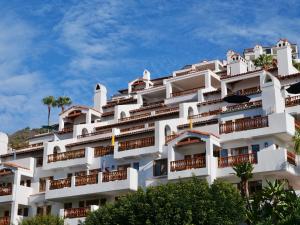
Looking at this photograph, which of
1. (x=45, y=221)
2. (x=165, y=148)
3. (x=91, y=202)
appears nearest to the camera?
(x=45, y=221)

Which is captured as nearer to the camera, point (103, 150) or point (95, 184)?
point (95, 184)

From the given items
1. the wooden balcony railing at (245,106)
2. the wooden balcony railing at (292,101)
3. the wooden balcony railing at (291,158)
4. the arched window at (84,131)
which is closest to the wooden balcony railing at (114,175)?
the wooden balcony railing at (245,106)

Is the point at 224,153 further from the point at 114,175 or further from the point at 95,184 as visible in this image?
the point at 95,184

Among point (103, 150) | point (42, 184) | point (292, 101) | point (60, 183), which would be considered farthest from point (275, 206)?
point (42, 184)

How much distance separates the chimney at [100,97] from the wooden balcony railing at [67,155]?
17.9 meters

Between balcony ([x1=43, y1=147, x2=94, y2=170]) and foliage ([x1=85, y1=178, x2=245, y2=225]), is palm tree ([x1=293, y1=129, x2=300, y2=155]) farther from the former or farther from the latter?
balcony ([x1=43, y1=147, x2=94, y2=170])

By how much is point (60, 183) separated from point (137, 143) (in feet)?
24.6

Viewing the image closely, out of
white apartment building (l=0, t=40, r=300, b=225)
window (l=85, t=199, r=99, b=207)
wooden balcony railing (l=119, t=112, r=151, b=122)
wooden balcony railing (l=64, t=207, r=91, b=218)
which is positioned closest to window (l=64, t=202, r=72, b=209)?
white apartment building (l=0, t=40, r=300, b=225)

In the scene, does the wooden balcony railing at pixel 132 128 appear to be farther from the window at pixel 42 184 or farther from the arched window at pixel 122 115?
the window at pixel 42 184

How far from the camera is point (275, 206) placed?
35.1m

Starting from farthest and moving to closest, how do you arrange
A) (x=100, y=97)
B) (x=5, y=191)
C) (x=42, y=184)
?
(x=100, y=97) → (x=42, y=184) → (x=5, y=191)

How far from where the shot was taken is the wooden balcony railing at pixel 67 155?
50.8 metres

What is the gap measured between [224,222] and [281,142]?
942 cm

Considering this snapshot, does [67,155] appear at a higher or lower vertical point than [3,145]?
lower
